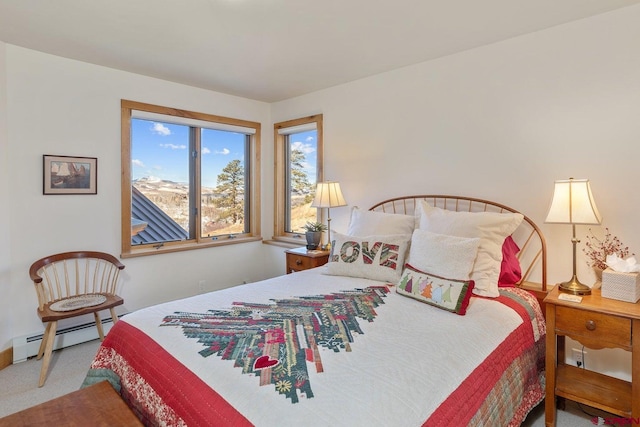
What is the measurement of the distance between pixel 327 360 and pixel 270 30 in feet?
7.02

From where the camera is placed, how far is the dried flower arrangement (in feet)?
6.68

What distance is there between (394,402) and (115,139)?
3.23 metres

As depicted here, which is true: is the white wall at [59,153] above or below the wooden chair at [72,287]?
above

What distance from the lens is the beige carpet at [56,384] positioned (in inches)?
78.6

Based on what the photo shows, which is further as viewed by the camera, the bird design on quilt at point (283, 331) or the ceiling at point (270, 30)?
the ceiling at point (270, 30)

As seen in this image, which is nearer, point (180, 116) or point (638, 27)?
point (638, 27)

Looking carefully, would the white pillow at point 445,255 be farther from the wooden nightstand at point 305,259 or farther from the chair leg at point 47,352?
the chair leg at point 47,352

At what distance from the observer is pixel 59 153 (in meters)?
2.82

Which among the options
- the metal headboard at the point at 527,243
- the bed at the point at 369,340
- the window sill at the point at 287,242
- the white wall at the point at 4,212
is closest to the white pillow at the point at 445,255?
the bed at the point at 369,340

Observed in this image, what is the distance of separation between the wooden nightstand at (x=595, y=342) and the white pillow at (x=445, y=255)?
0.45 metres

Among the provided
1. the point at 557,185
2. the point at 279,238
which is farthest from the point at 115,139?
the point at 557,185

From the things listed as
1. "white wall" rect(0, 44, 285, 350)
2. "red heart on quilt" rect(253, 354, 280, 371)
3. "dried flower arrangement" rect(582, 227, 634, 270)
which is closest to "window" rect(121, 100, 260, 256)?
"white wall" rect(0, 44, 285, 350)

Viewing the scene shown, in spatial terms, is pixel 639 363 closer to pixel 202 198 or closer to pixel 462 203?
pixel 462 203

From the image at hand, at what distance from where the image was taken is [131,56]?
2.78 metres
